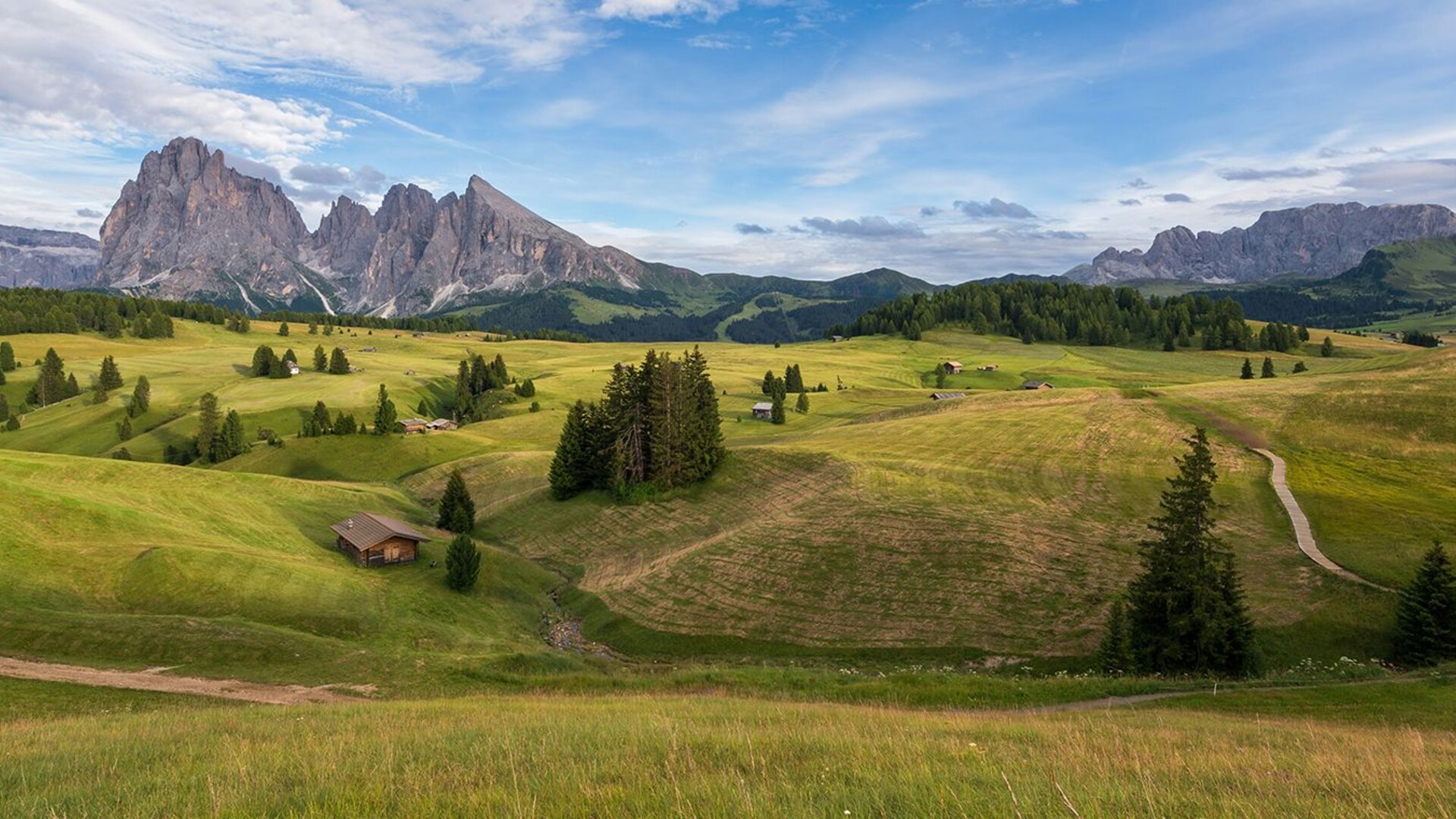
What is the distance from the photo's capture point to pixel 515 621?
4941 cm

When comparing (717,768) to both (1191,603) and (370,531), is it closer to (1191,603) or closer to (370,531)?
(1191,603)

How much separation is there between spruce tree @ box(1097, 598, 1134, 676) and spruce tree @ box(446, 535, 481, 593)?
4114cm

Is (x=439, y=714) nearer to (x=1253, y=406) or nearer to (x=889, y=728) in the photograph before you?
(x=889, y=728)

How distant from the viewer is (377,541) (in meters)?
A: 54.7

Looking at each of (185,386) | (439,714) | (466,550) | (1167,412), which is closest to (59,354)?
(185,386)

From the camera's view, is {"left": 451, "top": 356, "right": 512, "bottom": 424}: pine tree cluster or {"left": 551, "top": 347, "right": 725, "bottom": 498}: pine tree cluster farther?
{"left": 451, "top": 356, "right": 512, "bottom": 424}: pine tree cluster

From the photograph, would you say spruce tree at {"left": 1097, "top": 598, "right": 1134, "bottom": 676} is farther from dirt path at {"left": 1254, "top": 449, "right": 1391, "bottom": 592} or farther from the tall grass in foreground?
the tall grass in foreground

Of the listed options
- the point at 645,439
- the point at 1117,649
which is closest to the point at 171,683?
the point at 1117,649

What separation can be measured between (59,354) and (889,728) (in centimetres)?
23697

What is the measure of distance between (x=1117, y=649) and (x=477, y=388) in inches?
6124

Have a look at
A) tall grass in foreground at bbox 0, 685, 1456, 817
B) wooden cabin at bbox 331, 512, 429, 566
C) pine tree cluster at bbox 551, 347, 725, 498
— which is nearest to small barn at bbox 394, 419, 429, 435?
pine tree cluster at bbox 551, 347, 725, 498

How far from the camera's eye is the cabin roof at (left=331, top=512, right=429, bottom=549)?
181 ft

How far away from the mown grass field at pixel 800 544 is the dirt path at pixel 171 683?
6.74 feet

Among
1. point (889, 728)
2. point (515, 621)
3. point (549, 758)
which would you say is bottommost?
point (515, 621)
